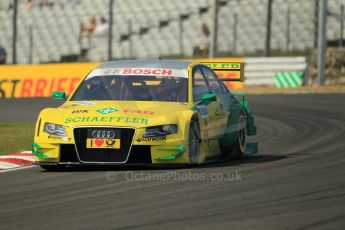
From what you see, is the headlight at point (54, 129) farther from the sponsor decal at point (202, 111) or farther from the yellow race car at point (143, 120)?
the sponsor decal at point (202, 111)

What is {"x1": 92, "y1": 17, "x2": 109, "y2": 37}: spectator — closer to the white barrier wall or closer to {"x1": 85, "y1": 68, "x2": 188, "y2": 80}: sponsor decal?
the white barrier wall

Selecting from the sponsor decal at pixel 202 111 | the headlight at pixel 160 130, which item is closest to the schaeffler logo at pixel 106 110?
the headlight at pixel 160 130

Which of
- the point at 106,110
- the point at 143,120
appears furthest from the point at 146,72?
the point at 143,120

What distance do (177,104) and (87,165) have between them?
4.06 feet

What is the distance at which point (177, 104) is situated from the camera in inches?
471

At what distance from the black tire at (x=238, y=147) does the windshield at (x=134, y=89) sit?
3.26 ft

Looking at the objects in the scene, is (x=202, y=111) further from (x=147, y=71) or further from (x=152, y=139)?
(x=152, y=139)

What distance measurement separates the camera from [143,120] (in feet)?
36.8

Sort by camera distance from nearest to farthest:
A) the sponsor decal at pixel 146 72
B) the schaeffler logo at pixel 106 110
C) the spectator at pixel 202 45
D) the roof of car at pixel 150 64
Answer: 1. the schaeffler logo at pixel 106 110
2. the sponsor decal at pixel 146 72
3. the roof of car at pixel 150 64
4. the spectator at pixel 202 45

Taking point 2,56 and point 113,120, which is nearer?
point 113,120

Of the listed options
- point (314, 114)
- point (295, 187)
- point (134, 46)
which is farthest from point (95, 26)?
point (295, 187)

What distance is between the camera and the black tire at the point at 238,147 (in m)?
12.9

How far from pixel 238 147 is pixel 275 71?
20471 millimetres

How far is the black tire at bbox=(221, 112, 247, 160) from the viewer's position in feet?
42.4
